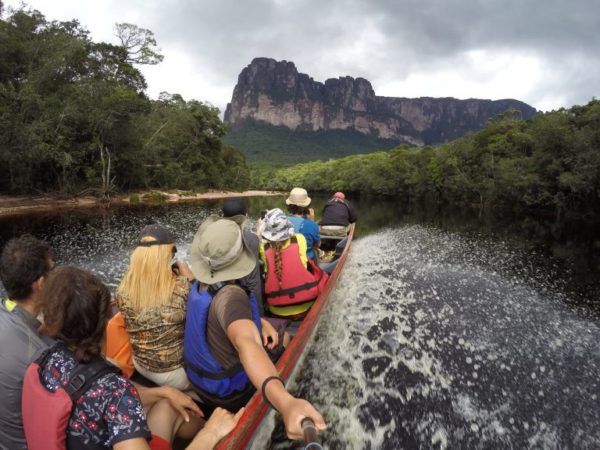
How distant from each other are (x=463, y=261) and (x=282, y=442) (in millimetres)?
9890

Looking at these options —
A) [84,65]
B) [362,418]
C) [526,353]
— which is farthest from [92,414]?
[84,65]

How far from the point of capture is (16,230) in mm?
13398

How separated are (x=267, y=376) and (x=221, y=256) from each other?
0.82 metres

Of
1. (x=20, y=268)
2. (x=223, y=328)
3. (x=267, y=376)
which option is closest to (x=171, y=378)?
(x=223, y=328)

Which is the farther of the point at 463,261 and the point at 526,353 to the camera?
the point at 463,261

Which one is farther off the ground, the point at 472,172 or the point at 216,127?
the point at 216,127

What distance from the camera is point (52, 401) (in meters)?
1.35

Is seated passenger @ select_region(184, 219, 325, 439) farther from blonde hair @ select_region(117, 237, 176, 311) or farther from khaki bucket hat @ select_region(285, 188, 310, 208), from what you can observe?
khaki bucket hat @ select_region(285, 188, 310, 208)

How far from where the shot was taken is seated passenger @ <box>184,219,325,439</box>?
5.85 feet

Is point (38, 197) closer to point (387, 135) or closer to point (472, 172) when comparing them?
point (472, 172)

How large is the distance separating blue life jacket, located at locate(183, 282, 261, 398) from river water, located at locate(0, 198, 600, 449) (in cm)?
81

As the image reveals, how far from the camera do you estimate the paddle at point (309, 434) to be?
1289 mm

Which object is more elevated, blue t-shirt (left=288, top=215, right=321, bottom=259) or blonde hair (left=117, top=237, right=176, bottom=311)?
blonde hair (left=117, top=237, right=176, bottom=311)

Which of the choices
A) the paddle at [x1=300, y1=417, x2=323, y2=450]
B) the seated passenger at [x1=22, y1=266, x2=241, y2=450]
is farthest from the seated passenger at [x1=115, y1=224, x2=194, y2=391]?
the paddle at [x1=300, y1=417, x2=323, y2=450]
